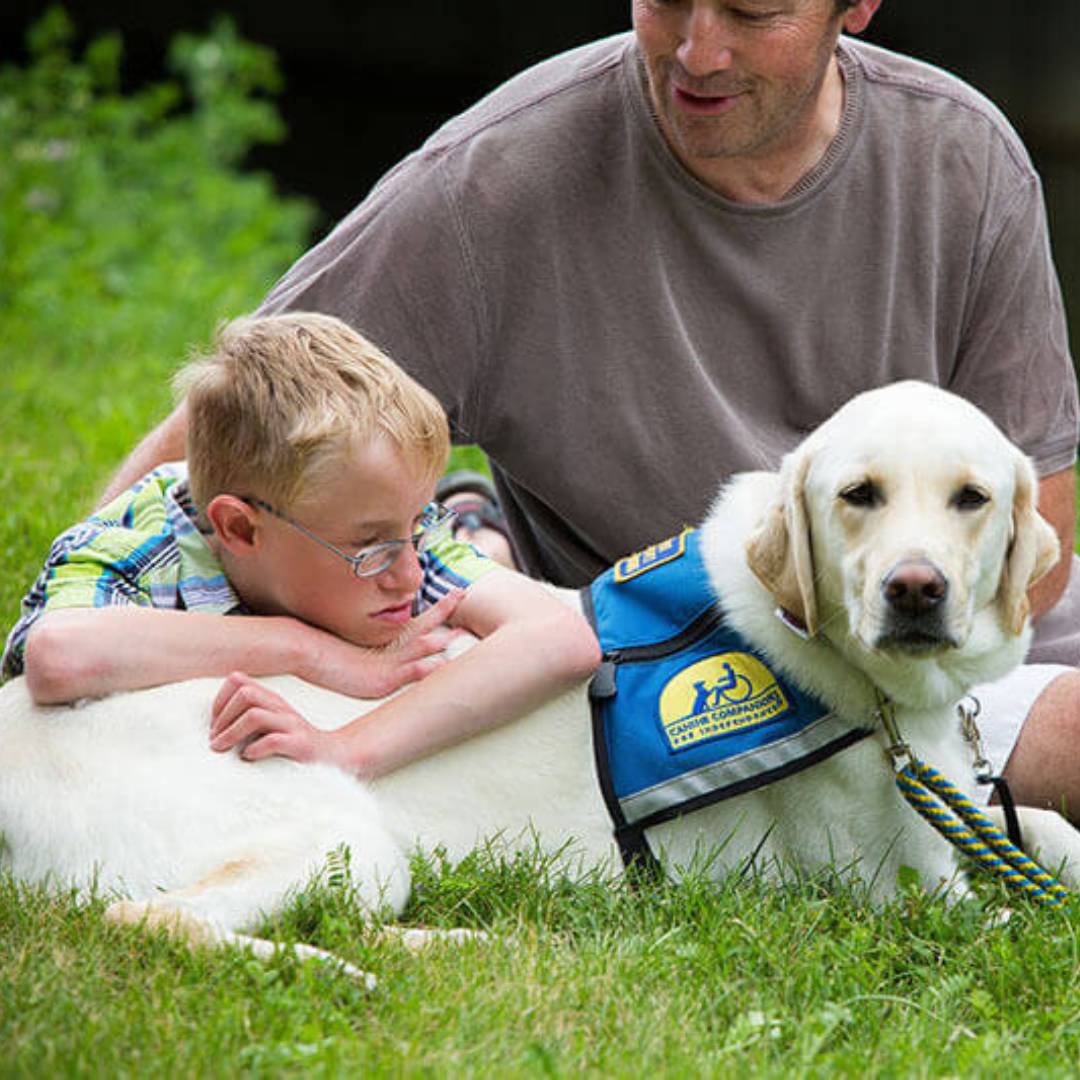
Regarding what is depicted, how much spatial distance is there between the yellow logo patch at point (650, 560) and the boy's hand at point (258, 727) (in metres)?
0.67

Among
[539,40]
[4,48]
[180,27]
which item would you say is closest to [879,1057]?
[4,48]

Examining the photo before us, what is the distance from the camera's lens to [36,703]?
8.83ft

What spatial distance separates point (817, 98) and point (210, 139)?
7348 millimetres

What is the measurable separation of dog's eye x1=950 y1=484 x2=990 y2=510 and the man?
0.78 metres

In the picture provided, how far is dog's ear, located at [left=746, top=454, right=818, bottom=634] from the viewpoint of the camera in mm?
2762

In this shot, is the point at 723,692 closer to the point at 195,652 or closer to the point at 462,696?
the point at 462,696

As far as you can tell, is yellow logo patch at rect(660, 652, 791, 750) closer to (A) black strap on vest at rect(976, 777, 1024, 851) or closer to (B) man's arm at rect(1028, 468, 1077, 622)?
(A) black strap on vest at rect(976, 777, 1024, 851)

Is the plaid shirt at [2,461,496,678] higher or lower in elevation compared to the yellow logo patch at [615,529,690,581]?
higher

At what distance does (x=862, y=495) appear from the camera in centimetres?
270

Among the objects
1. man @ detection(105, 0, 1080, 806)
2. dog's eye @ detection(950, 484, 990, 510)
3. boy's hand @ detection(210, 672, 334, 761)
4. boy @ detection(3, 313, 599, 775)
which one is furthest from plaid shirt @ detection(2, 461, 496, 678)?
dog's eye @ detection(950, 484, 990, 510)

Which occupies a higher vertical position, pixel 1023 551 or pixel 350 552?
pixel 350 552

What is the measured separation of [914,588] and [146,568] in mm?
1343

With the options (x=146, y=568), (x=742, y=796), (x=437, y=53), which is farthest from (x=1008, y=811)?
(x=437, y=53)

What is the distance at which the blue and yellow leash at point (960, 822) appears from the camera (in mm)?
2752
